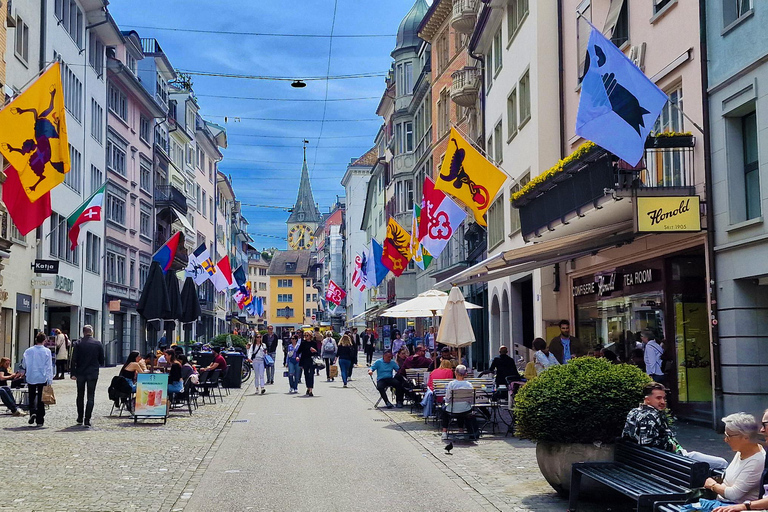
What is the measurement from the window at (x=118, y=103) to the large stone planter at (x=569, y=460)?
44.5 metres

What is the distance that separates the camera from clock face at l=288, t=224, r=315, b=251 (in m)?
198

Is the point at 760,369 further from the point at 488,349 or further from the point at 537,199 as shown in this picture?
A: the point at 488,349

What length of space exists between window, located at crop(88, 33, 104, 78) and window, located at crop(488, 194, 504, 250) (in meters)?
21.5

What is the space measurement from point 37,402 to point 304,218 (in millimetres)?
181566

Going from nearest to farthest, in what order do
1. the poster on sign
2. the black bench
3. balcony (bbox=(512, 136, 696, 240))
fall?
the black bench, balcony (bbox=(512, 136, 696, 240)), the poster on sign

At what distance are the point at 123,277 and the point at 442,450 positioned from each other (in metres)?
42.9

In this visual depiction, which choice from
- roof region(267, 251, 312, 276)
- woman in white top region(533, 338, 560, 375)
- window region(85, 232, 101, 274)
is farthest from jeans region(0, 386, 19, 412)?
roof region(267, 251, 312, 276)

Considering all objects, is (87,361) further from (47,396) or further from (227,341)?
(227,341)

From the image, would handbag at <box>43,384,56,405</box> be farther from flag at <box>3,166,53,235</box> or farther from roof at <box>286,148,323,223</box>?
roof at <box>286,148,323,223</box>

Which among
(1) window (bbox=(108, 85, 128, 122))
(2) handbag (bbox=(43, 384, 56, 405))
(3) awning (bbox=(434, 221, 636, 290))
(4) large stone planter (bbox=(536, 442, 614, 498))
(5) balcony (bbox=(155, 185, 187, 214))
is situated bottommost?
(4) large stone planter (bbox=(536, 442, 614, 498))

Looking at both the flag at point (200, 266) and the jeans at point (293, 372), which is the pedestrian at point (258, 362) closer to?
the jeans at point (293, 372)

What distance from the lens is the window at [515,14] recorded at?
98.0 ft

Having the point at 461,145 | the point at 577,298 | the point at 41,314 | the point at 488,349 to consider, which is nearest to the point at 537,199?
the point at 461,145

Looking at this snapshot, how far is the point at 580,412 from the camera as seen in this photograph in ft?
32.3
